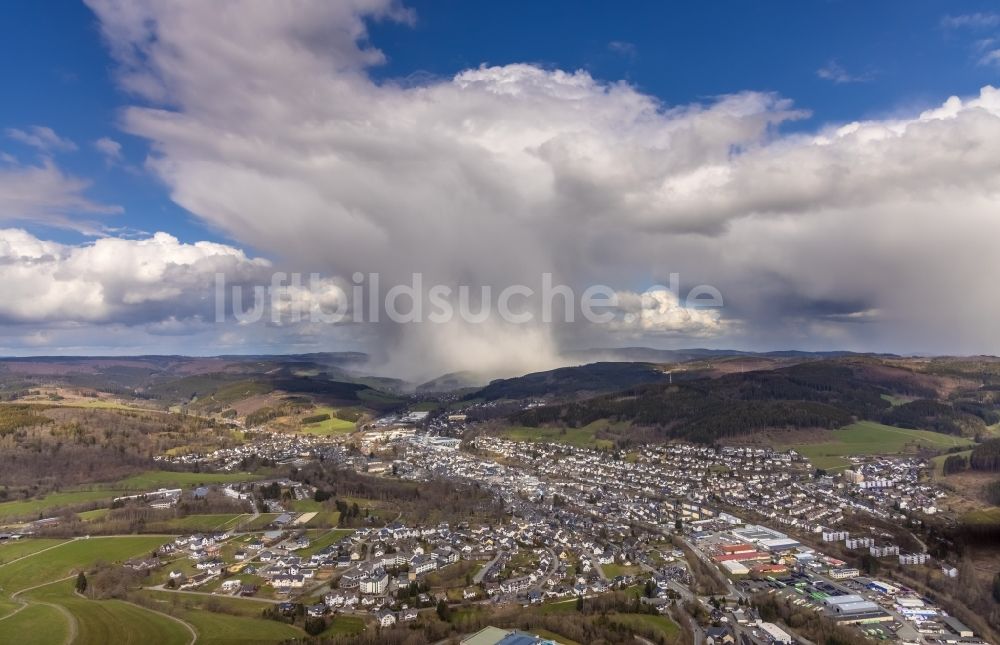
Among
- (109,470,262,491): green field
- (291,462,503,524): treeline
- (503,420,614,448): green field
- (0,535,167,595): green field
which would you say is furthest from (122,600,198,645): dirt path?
(503,420,614,448): green field

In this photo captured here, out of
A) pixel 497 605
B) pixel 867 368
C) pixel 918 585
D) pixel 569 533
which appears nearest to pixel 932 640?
pixel 918 585

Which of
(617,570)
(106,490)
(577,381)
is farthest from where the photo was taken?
(577,381)

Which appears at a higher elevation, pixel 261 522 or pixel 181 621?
pixel 181 621

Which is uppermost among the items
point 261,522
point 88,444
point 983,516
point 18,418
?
point 18,418

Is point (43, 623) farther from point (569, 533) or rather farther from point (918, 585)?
point (918, 585)

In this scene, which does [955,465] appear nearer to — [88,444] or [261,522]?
[261,522]

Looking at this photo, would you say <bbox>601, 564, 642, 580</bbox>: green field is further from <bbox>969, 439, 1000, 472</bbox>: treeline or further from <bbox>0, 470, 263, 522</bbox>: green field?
<bbox>0, 470, 263, 522</bbox>: green field

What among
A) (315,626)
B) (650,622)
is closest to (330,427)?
(315,626)

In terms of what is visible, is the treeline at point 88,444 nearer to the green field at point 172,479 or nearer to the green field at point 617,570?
the green field at point 172,479
